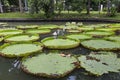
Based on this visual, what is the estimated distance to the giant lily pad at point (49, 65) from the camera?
3.60m

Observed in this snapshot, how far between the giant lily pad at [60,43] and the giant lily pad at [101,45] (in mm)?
325

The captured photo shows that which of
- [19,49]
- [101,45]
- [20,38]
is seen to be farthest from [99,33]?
[19,49]

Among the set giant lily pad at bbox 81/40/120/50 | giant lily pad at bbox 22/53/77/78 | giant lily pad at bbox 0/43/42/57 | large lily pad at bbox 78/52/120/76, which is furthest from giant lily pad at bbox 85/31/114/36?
giant lily pad at bbox 22/53/77/78

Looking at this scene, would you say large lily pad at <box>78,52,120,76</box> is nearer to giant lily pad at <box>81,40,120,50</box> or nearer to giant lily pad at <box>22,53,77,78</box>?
giant lily pad at <box>22,53,77,78</box>

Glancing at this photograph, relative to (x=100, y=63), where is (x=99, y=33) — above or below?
above

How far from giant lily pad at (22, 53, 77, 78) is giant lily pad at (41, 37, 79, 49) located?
0.67 metres

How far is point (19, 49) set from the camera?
5004mm

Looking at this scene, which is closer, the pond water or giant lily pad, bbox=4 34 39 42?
the pond water

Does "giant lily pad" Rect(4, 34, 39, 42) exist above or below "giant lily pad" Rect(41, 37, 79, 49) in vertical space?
above

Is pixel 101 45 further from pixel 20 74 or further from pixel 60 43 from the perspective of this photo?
pixel 20 74

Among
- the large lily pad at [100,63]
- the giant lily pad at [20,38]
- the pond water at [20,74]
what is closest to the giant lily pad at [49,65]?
the pond water at [20,74]

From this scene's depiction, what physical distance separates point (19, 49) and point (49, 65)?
4.55 feet

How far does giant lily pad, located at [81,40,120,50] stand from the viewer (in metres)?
5.12

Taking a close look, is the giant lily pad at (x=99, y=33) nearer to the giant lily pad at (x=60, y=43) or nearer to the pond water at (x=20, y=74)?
the giant lily pad at (x=60, y=43)
